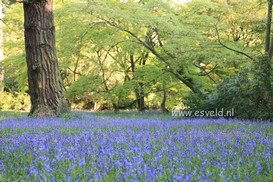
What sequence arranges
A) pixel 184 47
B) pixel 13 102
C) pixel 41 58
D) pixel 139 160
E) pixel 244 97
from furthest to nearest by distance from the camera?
pixel 13 102 < pixel 184 47 < pixel 244 97 < pixel 41 58 < pixel 139 160

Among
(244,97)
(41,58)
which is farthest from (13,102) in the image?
(244,97)

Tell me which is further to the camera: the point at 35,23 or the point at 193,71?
the point at 193,71

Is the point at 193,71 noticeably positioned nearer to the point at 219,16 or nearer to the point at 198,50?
the point at 198,50

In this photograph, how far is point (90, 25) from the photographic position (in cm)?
1416

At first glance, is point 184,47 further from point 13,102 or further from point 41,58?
point 13,102

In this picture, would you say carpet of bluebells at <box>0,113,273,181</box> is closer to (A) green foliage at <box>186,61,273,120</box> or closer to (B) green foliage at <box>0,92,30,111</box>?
(A) green foliage at <box>186,61,273,120</box>

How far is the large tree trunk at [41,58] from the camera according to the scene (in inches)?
369

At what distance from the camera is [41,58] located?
9.45 metres

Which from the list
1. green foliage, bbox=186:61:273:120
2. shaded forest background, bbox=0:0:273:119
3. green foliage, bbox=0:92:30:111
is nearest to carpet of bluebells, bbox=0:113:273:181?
green foliage, bbox=186:61:273:120

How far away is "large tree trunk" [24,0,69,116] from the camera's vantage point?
369 inches

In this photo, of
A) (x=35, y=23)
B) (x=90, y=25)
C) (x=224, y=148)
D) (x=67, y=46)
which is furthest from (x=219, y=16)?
(x=224, y=148)

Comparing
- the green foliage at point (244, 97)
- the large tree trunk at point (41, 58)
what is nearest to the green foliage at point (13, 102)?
the large tree trunk at point (41, 58)

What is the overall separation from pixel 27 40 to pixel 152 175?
7947 millimetres

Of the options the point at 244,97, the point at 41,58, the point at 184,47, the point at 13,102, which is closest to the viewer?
the point at 41,58
